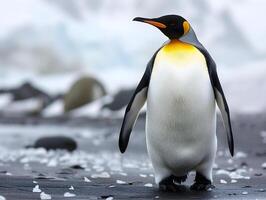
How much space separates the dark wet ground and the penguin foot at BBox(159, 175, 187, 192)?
5cm

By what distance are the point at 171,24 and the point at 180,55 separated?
21 cm

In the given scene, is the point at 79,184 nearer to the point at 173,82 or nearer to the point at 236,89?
the point at 173,82

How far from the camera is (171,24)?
409 cm

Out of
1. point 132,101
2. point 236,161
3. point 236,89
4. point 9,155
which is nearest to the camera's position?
point 132,101

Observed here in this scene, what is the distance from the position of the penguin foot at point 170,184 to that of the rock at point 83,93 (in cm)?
1498

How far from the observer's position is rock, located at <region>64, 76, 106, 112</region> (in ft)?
63.6

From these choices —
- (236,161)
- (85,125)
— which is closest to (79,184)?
(236,161)

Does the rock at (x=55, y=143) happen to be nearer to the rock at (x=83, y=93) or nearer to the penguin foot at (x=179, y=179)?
the penguin foot at (x=179, y=179)

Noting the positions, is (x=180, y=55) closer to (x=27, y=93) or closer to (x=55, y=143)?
(x=55, y=143)

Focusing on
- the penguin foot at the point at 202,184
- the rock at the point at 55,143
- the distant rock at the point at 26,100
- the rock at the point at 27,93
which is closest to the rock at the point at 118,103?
the distant rock at the point at 26,100

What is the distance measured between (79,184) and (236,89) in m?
13.3

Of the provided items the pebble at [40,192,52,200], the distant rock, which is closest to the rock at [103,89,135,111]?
the distant rock

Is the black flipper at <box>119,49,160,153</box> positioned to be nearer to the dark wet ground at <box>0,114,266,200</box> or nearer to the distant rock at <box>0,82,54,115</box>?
the dark wet ground at <box>0,114,266,200</box>

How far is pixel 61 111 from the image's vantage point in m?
19.6
